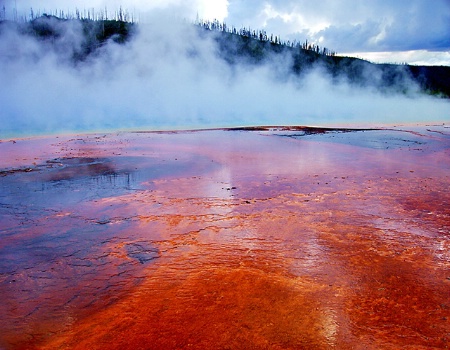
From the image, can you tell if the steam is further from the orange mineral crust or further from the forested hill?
the orange mineral crust

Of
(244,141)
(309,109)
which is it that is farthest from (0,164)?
(309,109)

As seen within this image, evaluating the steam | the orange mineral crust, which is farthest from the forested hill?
the orange mineral crust

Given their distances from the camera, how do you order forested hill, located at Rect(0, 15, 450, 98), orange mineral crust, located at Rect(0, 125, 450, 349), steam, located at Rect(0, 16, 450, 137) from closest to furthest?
orange mineral crust, located at Rect(0, 125, 450, 349) < steam, located at Rect(0, 16, 450, 137) < forested hill, located at Rect(0, 15, 450, 98)

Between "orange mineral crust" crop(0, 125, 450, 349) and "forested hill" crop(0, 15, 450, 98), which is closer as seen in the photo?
"orange mineral crust" crop(0, 125, 450, 349)

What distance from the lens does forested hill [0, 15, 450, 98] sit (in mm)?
42969

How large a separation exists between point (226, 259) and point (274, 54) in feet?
166

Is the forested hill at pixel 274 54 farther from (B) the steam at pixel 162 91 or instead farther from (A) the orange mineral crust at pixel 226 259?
(A) the orange mineral crust at pixel 226 259

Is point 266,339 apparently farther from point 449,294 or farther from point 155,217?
point 155,217

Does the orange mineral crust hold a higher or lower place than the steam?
lower

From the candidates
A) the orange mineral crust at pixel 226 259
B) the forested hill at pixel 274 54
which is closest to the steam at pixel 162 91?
the forested hill at pixel 274 54

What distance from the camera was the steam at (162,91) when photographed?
760 inches

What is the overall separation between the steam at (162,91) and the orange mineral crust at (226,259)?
1122 centimetres

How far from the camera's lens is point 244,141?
11.2m

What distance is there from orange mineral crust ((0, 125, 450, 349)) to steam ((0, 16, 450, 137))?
11215 mm
